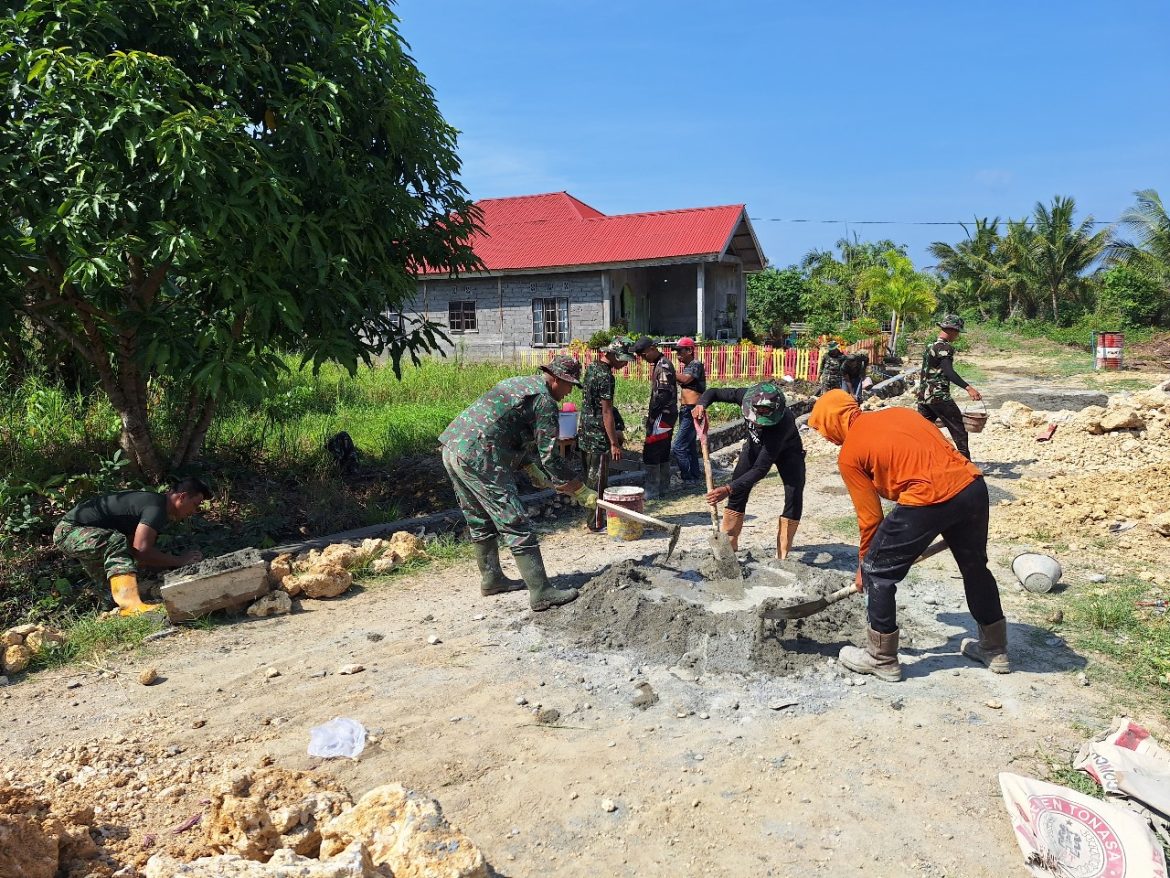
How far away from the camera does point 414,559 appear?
6465mm

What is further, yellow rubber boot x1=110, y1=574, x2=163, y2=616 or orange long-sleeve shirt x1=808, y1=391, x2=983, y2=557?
yellow rubber boot x1=110, y1=574, x2=163, y2=616

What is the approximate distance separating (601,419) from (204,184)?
3853 millimetres

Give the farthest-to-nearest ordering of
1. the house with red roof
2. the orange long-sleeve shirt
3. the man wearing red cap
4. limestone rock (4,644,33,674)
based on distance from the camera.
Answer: the house with red roof, the man wearing red cap, limestone rock (4,644,33,674), the orange long-sleeve shirt

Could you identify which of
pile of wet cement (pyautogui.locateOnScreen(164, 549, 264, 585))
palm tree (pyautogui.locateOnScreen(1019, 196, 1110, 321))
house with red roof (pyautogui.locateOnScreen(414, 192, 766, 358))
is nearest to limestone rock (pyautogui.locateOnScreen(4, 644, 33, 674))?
pile of wet cement (pyautogui.locateOnScreen(164, 549, 264, 585))

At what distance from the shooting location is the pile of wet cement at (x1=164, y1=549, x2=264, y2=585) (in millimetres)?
5160

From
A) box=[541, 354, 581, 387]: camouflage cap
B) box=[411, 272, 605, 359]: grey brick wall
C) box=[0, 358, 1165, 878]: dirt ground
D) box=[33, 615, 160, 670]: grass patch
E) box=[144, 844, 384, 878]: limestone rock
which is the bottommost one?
box=[0, 358, 1165, 878]: dirt ground

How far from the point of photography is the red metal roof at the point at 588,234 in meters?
20.6

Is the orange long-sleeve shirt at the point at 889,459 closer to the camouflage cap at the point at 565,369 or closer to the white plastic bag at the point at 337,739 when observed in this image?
the camouflage cap at the point at 565,369

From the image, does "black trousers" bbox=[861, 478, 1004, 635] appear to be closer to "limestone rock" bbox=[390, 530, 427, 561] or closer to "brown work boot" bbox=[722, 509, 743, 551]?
"brown work boot" bbox=[722, 509, 743, 551]

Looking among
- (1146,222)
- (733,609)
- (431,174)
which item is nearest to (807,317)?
(1146,222)

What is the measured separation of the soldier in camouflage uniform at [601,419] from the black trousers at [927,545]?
3.58 m

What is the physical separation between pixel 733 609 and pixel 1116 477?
566 centimetres

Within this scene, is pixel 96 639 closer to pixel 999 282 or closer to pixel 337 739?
pixel 337 739

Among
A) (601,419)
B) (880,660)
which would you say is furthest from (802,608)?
(601,419)
